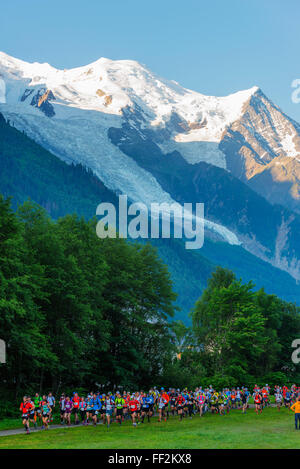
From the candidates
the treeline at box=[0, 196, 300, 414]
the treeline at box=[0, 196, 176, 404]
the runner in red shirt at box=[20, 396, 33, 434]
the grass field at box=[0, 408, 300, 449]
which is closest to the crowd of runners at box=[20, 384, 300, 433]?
the runner in red shirt at box=[20, 396, 33, 434]

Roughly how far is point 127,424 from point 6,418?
363 inches

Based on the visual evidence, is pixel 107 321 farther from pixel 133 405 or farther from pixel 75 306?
pixel 133 405

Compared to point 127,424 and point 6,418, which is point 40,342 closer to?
point 6,418

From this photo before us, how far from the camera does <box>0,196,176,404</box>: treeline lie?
51531mm

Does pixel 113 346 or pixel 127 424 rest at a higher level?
pixel 113 346

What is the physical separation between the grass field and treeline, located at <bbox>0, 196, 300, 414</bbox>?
10.9 metres

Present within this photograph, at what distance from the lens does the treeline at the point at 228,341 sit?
84.1 m

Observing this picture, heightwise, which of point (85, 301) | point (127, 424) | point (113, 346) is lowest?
point (127, 424)

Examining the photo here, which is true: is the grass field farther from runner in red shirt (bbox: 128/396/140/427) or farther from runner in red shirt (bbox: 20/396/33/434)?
runner in red shirt (bbox: 128/396/140/427)

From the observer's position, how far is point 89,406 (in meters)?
46.7

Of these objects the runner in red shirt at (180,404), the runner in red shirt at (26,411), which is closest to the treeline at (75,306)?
the runner in red shirt at (26,411)

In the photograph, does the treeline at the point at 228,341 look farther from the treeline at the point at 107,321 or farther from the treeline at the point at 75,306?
the treeline at the point at 75,306

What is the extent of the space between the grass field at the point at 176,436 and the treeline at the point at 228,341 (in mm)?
33794
